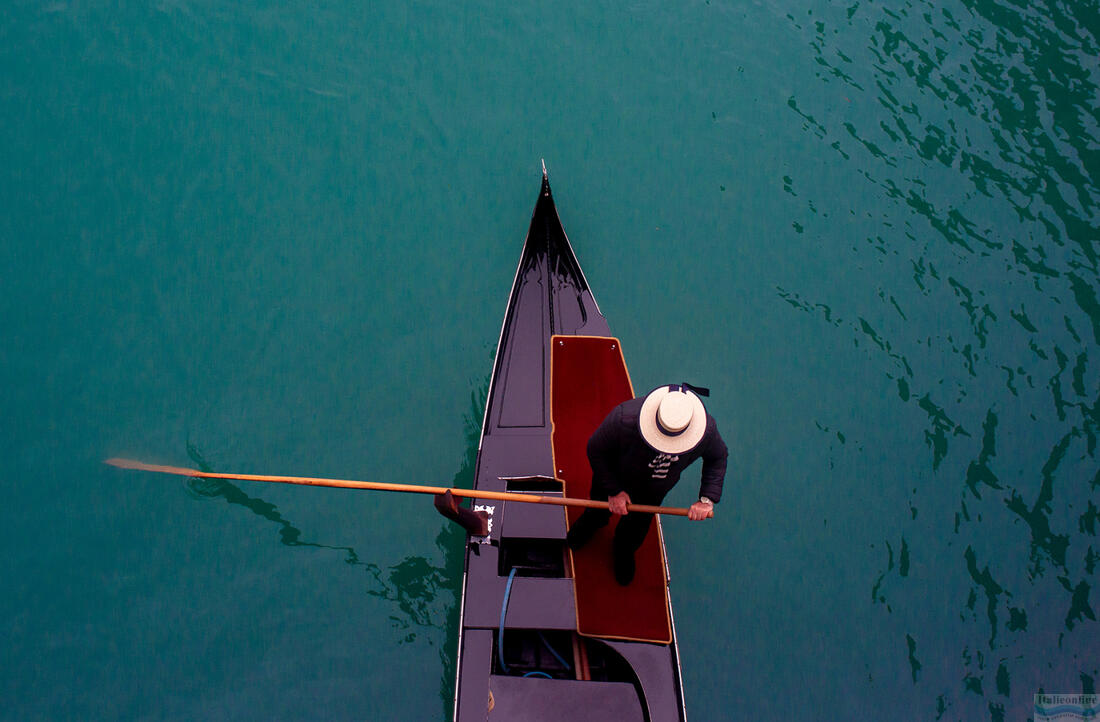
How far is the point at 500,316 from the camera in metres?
5.08

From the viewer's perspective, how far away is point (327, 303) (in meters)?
5.07

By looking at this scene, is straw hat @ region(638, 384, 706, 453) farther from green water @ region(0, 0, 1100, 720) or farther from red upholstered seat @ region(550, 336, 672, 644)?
green water @ region(0, 0, 1100, 720)

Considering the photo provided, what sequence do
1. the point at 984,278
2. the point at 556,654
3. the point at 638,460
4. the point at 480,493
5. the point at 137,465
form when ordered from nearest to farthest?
the point at 638,460 → the point at 480,493 → the point at 556,654 → the point at 137,465 → the point at 984,278

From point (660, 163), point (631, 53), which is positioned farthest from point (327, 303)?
point (631, 53)

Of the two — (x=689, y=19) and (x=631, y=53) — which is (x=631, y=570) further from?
(x=689, y=19)

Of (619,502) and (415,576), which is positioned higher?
(619,502)

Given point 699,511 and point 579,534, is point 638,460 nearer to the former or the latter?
point 699,511

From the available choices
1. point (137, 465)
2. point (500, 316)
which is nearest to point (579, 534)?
point (500, 316)

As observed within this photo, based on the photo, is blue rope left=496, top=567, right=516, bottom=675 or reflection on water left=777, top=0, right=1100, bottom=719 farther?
reflection on water left=777, top=0, right=1100, bottom=719

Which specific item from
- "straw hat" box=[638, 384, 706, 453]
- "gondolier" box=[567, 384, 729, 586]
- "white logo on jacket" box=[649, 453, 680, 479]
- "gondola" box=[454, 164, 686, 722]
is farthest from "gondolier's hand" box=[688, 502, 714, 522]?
"gondola" box=[454, 164, 686, 722]

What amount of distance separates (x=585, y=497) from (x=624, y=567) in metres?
0.48

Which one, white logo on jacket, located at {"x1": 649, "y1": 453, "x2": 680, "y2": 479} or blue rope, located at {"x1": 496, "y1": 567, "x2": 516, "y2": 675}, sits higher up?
white logo on jacket, located at {"x1": 649, "y1": 453, "x2": 680, "y2": 479}

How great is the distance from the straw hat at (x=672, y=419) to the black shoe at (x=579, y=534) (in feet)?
3.25

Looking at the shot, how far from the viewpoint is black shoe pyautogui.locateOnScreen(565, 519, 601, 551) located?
12.0 feet
